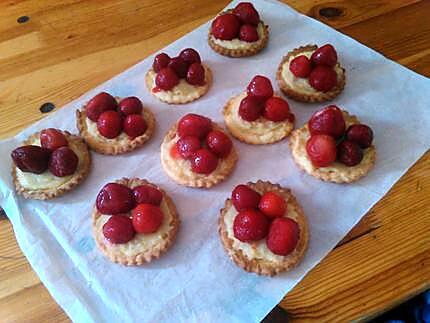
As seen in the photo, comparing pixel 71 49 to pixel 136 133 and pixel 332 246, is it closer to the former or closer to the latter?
pixel 136 133

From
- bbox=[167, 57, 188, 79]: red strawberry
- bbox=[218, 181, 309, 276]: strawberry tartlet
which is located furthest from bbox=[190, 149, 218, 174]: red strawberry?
bbox=[167, 57, 188, 79]: red strawberry

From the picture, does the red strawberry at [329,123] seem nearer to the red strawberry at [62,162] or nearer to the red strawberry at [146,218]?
the red strawberry at [146,218]

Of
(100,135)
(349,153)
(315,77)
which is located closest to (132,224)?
(100,135)

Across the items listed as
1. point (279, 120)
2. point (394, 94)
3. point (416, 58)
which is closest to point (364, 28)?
point (416, 58)

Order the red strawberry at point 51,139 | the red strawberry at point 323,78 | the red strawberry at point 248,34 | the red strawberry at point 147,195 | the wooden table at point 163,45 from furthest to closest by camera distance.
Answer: the red strawberry at point 248,34, the red strawberry at point 323,78, the red strawberry at point 51,139, the red strawberry at point 147,195, the wooden table at point 163,45

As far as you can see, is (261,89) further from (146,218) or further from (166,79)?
(146,218)

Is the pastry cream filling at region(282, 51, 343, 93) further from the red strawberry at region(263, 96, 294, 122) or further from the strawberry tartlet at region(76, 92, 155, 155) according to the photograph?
the strawberry tartlet at region(76, 92, 155, 155)

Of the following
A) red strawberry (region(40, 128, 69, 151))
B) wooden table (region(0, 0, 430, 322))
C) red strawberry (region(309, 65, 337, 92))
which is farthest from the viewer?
red strawberry (region(309, 65, 337, 92))

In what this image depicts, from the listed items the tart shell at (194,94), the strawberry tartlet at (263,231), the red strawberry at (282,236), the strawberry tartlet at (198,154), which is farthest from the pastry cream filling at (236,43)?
the red strawberry at (282,236)
